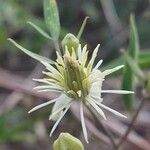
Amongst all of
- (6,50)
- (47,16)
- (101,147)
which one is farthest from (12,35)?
(47,16)

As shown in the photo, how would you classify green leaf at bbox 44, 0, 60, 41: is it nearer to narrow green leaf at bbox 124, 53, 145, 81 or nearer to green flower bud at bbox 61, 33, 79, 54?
green flower bud at bbox 61, 33, 79, 54

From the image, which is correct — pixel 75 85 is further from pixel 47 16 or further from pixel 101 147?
pixel 101 147

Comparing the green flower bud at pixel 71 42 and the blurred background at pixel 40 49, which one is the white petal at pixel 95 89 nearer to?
the green flower bud at pixel 71 42

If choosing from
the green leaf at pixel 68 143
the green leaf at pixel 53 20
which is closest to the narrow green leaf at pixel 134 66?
the green leaf at pixel 53 20

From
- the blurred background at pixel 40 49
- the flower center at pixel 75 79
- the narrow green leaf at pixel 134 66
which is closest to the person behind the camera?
the flower center at pixel 75 79

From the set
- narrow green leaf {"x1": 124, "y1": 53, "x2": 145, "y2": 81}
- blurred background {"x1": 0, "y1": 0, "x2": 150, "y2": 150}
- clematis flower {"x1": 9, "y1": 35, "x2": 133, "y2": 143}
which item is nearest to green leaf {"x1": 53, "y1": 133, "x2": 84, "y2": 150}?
clematis flower {"x1": 9, "y1": 35, "x2": 133, "y2": 143}
